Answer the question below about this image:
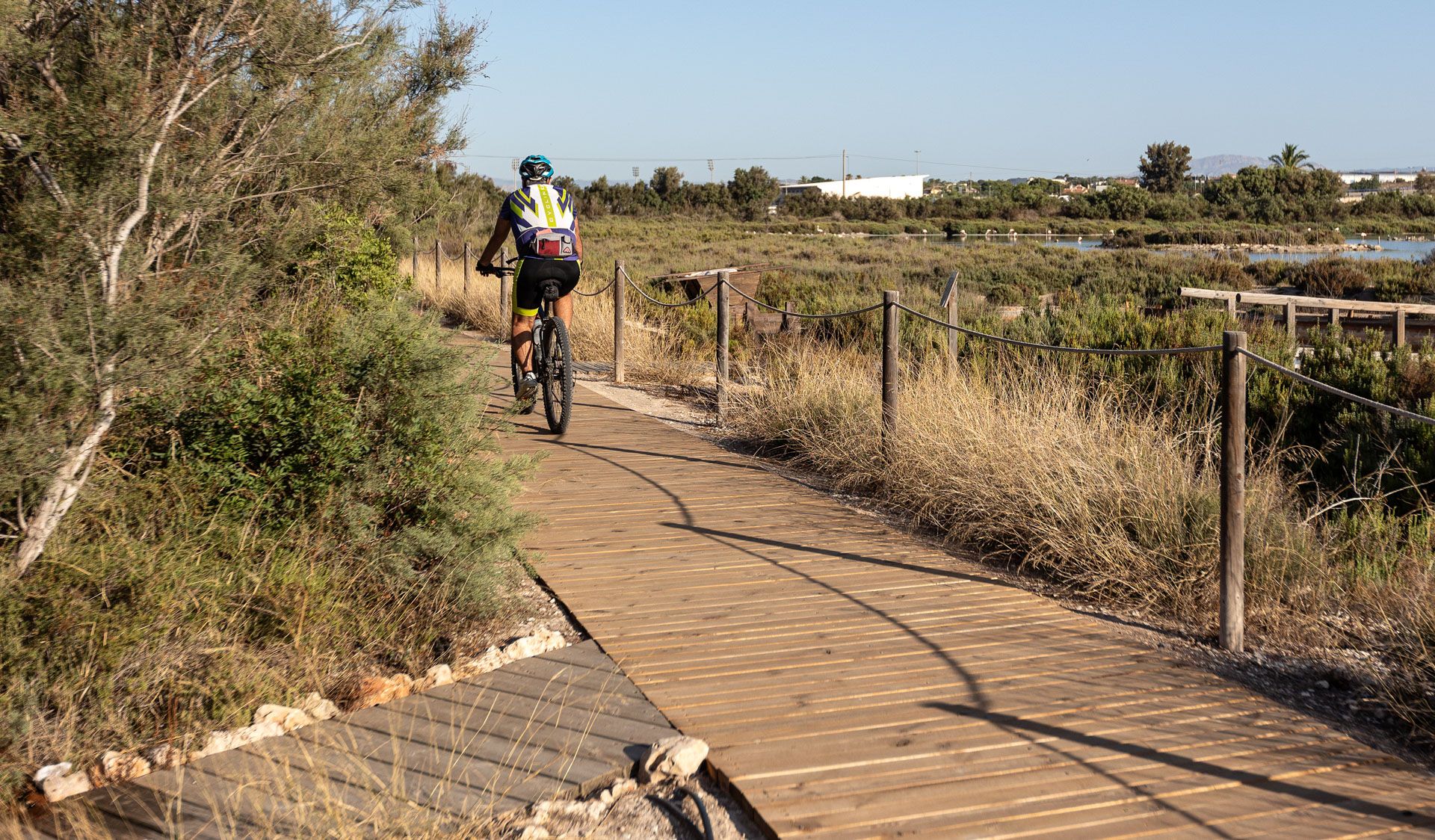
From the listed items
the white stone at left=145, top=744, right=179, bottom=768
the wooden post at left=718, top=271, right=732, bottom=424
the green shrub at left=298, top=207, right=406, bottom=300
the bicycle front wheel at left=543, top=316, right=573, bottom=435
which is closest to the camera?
the white stone at left=145, top=744, right=179, bottom=768

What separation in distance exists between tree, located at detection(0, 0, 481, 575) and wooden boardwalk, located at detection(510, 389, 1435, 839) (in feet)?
7.09

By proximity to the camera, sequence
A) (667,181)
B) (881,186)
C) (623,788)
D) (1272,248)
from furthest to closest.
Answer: (881,186) < (667,181) < (1272,248) < (623,788)

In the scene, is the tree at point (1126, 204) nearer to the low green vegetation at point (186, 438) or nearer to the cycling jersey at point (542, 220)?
the cycling jersey at point (542, 220)

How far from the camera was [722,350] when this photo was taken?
10875 mm

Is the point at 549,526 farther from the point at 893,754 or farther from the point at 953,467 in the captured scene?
the point at 893,754

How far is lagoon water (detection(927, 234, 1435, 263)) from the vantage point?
46281 millimetres

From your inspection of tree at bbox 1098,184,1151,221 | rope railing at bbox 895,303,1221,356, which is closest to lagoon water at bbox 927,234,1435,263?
tree at bbox 1098,184,1151,221

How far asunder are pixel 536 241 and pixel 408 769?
570 centimetres

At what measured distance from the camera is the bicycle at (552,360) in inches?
367

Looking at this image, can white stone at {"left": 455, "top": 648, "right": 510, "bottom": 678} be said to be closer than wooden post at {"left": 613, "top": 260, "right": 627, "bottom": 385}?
Yes

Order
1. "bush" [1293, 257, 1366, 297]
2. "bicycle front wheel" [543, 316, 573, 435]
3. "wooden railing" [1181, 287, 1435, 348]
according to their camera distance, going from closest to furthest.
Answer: "bicycle front wheel" [543, 316, 573, 435]
"wooden railing" [1181, 287, 1435, 348]
"bush" [1293, 257, 1366, 297]

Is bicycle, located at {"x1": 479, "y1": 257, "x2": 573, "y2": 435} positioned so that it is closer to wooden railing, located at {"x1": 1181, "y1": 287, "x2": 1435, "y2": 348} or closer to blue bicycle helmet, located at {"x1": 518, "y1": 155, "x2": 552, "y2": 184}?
blue bicycle helmet, located at {"x1": 518, "y1": 155, "x2": 552, "y2": 184}

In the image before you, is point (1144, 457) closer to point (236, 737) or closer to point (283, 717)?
point (283, 717)

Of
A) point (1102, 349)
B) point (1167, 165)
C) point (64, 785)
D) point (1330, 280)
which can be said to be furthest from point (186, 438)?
point (1167, 165)
